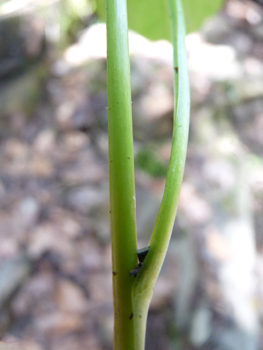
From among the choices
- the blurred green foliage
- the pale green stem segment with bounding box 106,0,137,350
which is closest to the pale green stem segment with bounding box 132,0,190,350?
the pale green stem segment with bounding box 106,0,137,350

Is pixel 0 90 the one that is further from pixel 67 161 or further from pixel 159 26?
pixel 159 26

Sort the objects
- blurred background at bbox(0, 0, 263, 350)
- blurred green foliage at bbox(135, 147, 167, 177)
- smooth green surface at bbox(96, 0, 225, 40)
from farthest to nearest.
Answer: blurred green foliage at bbox(135, 147, 167, 177)
blurred background at bbox(0, 0, 263, 350)
smooth green surface at bbox(96, 0, 225, 40)

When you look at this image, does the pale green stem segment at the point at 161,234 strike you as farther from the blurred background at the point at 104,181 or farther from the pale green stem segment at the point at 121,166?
the blurred background at the point at 104,181

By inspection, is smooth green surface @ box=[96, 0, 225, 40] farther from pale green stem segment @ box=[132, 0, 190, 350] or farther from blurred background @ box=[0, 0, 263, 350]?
blurred background @ box=[0, 0, 263, 350]

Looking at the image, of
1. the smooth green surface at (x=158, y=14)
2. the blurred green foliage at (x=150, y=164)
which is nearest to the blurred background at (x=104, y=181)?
the blurred green foliage at (x=150, y=164)

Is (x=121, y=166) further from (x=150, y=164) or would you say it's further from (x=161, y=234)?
(x=150, y=164)

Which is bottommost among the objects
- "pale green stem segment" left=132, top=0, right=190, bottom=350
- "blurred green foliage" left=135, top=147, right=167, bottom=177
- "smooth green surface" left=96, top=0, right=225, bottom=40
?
"pale green stem segment" left=132, top=0, right=190, bottom=350

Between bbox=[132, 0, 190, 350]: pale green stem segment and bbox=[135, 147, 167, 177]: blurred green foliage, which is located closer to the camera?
bbox=[132, 0, 190, 350]: pale green stem segment
